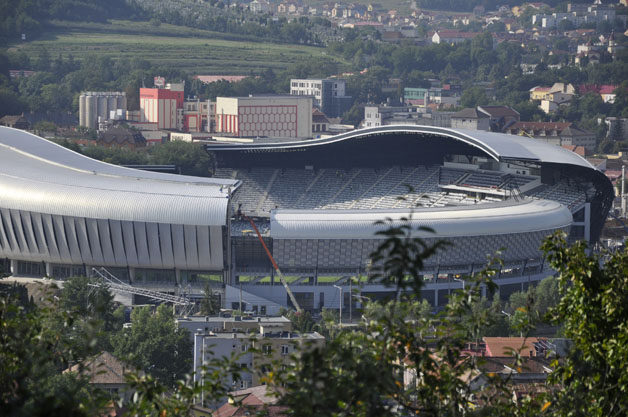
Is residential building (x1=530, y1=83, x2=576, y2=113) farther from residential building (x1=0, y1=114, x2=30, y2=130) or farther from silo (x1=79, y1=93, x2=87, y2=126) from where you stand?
residential building (x1=0, y1=114, x2=30, y2=130)

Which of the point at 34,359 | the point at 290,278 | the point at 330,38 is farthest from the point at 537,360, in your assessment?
the point at 330,38

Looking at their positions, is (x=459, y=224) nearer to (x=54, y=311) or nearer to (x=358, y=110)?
(x=54, y=311)

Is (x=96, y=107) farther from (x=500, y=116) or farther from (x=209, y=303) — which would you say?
(x=209, y=303)

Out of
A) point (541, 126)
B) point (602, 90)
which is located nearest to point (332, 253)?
point (541, 126)

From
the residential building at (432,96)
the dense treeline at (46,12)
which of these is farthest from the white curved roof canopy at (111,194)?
the dense treeline at (46,12)

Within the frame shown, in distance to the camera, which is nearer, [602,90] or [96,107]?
[96,107]

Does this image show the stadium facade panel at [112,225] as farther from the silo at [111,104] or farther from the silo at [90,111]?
the silo at [90,111]

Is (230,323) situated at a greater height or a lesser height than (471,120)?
greater
